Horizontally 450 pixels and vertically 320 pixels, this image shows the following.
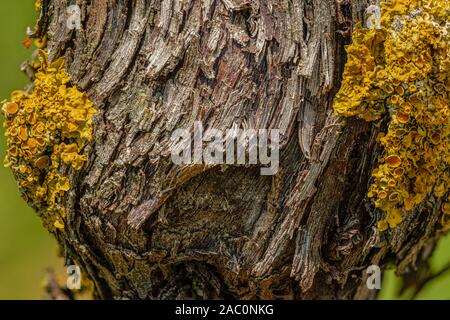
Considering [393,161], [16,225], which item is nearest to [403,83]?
[393,161]

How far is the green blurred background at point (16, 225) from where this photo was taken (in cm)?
229

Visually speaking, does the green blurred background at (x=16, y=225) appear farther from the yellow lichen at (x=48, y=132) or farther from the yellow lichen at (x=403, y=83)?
the yellow lichen at (x=403, y=83)

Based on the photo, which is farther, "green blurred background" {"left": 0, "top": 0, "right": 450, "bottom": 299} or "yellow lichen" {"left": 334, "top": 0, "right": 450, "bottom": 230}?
"green blurred background" {"left": 0, "top": 0, "right": 450, "bottom": 299}

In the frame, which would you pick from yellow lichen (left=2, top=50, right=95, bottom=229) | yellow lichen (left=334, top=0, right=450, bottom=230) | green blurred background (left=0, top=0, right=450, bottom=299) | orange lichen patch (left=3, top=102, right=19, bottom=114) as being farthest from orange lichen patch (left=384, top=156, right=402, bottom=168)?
green blurred background (left=0, top=0, right=450, bottom=299)

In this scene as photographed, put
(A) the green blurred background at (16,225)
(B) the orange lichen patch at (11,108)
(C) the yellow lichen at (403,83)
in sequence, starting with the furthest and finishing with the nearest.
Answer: (A) the green blurred background at (16,225)
(B) the orange lichen patch at (11,108)
(C) the yellow lichen at (403,83)

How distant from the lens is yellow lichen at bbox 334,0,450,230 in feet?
3.79

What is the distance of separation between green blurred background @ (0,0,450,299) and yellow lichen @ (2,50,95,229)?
3.51 ft

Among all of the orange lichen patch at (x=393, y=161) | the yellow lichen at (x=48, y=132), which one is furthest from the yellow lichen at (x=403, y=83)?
the yellow lichen at (x=48, y=132)

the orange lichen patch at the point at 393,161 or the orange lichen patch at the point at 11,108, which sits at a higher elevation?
the orange lichen patch at the point at 11,108

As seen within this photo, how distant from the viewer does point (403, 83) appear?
115cm

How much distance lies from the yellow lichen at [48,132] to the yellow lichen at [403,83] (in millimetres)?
487

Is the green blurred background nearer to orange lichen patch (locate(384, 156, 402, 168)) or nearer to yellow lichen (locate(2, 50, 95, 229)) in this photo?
yellow lichen (locate(2, 50, 95, 229))

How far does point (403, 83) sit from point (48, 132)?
0.66 m

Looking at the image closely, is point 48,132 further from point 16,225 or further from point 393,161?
point 16,225
